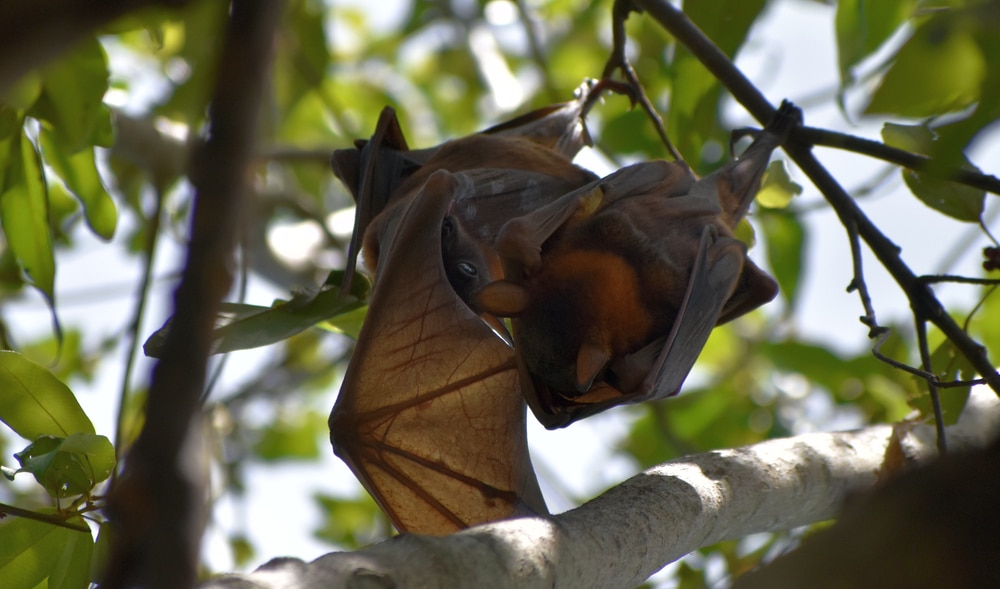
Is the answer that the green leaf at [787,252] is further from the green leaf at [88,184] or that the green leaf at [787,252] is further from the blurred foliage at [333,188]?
the green leaf at [88,184]

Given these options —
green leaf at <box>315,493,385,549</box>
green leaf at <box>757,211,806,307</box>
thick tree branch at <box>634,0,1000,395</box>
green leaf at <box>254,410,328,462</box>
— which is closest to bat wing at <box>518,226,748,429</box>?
thick tree branch at <box>634,0,1000,395</box>

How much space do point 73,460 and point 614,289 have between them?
1184 millimetres

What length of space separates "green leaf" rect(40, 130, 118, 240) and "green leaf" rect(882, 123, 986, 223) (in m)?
2.14

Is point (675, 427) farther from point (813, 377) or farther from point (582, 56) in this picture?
point (582, 56)

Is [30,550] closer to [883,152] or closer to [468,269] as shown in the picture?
[468,269]

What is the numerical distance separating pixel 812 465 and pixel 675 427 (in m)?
2.69

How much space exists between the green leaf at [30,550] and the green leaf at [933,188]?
6.53ft

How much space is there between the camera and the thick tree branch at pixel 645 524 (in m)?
1.28

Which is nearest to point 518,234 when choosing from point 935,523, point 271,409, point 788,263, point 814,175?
point 814,175

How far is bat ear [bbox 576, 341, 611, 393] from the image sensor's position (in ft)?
7.09

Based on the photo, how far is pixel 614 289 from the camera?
91.3 inches

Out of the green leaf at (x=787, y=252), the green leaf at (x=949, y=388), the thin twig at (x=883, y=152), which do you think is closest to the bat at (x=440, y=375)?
the thin twig at (x=883, y=152)

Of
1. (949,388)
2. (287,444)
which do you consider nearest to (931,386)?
(949,388)

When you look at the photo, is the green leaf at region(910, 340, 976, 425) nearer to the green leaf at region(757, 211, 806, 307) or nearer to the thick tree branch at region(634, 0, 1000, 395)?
the thick tree branch at region(634, 0, 1000, 395)
